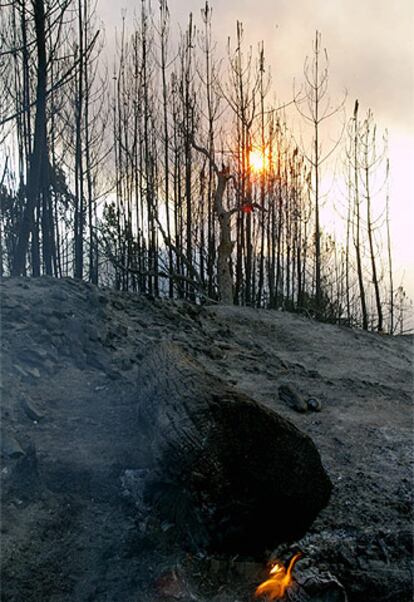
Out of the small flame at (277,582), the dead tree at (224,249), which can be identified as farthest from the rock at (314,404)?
the dead tree at (224,249)

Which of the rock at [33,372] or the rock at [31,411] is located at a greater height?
the rock at [33,372]

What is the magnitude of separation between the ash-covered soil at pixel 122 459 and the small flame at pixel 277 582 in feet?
0.18

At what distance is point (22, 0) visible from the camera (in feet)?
19.6

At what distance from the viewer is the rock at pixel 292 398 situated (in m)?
4.50

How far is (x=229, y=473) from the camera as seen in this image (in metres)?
2.58

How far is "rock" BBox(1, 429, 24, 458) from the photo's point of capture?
287 cm

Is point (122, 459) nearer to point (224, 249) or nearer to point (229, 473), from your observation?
point (229, 473)

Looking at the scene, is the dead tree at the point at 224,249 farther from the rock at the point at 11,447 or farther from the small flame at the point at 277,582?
the small flame at the point at 277,582

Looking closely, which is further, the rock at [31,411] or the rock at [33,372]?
the rock at [33,372]

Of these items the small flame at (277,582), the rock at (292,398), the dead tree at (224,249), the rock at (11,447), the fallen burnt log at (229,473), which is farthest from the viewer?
the dead tree at (224,249)

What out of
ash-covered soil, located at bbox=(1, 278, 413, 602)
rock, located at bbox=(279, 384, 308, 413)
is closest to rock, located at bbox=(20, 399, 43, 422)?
ash-covered soil, located at bbox=(1, 278, 413, 602)

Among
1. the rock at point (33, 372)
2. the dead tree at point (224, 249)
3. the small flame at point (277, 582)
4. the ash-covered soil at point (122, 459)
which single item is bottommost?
the small flame at point (277, 582)

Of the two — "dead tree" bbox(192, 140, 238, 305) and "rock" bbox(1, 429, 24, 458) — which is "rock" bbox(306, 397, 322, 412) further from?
"dead tree" bbox(192, 140, 238, 305)

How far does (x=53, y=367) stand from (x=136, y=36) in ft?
37.7
